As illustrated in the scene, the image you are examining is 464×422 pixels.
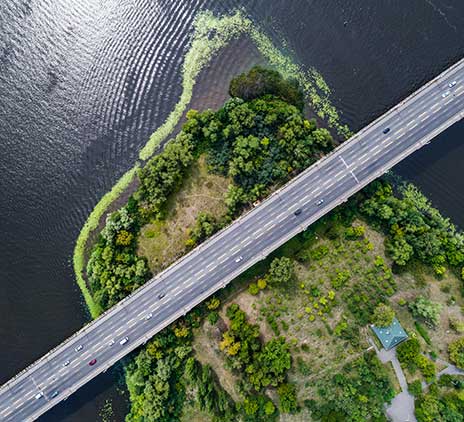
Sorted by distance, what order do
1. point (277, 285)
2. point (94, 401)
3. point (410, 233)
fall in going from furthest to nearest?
point (94, 401) < point (277, 285) < point (410, 233)

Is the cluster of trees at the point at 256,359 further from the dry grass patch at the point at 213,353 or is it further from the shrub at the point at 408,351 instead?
the shrub at the point at 408,351

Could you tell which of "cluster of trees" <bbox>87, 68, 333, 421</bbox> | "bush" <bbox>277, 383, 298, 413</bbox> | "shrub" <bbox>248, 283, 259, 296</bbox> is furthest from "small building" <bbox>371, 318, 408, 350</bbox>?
"shrub" <bbox>248, 283, 259, 296</bbox>

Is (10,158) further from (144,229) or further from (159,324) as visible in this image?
(159,324)

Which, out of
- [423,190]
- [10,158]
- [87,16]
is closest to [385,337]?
[423,190]

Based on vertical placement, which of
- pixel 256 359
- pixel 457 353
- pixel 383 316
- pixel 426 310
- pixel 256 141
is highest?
pixel 256 141

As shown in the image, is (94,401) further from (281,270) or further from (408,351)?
(408,351)

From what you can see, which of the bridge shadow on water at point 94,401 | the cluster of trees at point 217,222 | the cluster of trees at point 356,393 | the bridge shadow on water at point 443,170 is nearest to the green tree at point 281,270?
the cluster of trees at point 217,222

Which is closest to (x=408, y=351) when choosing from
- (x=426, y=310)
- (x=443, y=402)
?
(x=426, y=310)

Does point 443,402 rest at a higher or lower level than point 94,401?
lower
